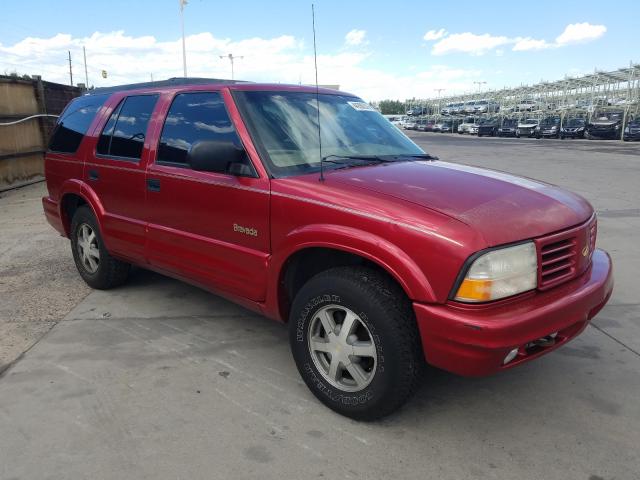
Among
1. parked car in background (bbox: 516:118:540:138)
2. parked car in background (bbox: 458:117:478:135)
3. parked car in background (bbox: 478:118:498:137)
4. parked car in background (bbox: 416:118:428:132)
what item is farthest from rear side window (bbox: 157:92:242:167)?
parked car in background (bbox: 416:118:428:132)

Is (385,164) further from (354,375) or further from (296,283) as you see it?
(354,375)

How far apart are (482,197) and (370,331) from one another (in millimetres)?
882

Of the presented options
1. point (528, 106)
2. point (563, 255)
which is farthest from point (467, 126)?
point (563, 255)

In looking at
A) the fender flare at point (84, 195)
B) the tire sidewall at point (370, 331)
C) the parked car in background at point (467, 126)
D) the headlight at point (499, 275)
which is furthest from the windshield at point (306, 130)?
the parked car in background at point (467, 126)

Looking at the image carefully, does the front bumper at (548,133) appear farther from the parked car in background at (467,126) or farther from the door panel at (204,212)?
the door panel at (204,212)

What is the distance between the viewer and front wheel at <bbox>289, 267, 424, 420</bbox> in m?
2.52

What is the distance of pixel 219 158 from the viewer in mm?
3006

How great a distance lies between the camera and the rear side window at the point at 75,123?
4.62 metres

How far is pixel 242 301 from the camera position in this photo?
336 cm

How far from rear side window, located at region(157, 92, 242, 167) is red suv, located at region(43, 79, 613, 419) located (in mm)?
12

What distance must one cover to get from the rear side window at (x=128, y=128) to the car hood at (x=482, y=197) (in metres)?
1.75

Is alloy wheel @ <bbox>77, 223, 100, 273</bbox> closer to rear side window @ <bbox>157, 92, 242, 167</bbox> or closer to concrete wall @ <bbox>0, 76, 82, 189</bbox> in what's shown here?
rear side window @ <bbox>157, 92, 242, 167</bbox>

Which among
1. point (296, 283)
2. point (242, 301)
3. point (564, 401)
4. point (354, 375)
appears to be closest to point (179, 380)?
point (242, 301)

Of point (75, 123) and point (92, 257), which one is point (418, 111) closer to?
point (75, 123)
